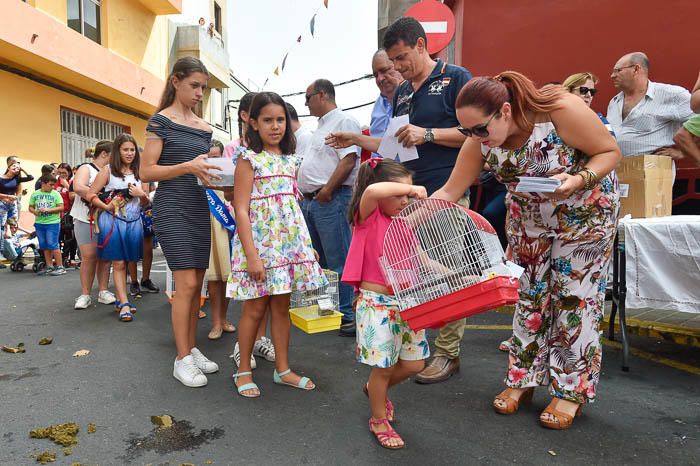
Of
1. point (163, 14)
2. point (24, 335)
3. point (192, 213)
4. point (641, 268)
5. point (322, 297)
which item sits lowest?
point (24, 335)

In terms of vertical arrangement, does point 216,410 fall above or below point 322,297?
below

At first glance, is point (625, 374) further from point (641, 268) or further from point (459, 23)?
point (459, 23)

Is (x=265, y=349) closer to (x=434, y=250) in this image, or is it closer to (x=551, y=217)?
(x=434, y=250)

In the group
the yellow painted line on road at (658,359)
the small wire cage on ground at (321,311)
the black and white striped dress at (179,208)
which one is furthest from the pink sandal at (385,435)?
the yellow painted line on road at (658,359)

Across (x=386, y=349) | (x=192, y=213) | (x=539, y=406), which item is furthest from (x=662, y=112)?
(x=192, y=213)

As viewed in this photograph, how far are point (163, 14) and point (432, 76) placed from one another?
17.7 metres

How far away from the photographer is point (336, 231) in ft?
15.0

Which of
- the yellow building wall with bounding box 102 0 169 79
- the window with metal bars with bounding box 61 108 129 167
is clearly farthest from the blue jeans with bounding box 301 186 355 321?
the yellow building wall with bounding box 102 0 169 79

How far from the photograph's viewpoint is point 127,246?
540 centimetres

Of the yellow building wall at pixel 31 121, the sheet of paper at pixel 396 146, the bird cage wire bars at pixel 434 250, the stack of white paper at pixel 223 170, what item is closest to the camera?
the bird cage wire bars at pixel 434 250

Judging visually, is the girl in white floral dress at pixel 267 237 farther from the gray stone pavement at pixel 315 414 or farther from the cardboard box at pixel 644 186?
the cardboard box at pixel 644 186

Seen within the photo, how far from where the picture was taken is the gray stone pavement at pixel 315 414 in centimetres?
241

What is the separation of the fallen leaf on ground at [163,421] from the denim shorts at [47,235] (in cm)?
700

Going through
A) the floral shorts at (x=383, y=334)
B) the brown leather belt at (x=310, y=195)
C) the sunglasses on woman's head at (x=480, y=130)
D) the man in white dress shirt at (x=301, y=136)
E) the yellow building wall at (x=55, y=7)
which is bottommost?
the floral shorts at (x=383, y=334)
